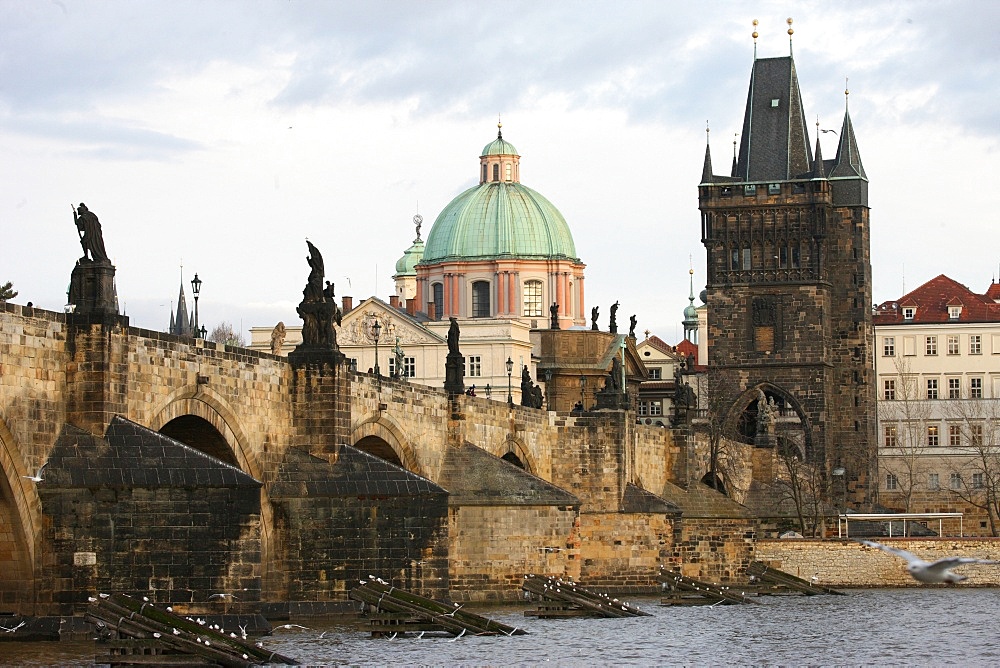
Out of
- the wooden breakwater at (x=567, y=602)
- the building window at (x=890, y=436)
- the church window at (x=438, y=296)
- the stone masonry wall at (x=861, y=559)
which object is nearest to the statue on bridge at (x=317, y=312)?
the wooden breakwater at (x=567, y=602)

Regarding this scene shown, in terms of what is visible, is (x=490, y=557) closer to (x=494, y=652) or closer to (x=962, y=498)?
(x=494, y=652)

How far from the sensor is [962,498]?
12344 cm

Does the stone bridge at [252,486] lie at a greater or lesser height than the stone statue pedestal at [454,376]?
lesser

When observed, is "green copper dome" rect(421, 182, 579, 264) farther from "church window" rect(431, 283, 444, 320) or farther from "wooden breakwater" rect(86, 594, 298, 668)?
"wooden breakwater" rect(86, 594, 298, 668)

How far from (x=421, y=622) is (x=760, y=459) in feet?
205

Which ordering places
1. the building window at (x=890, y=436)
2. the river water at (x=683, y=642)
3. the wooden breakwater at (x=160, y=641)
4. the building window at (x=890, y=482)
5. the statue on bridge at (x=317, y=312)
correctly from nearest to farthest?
the wooden breakwater at (x=160, y=641) < the river water at (x=683, y=642) < the statue on bridge at (x=317, y=312) < the building window at (x=890, y=482) < the building window at (x=890, y=436)

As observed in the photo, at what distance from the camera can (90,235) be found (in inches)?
1515

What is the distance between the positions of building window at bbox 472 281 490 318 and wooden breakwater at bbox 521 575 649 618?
84460 mm

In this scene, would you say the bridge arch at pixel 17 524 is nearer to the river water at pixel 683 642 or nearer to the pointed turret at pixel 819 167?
the river water at pixel 683 642

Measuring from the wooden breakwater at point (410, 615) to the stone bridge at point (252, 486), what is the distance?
0.70m

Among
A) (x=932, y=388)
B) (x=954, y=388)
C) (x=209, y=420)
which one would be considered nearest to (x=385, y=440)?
(x=209, y=420)

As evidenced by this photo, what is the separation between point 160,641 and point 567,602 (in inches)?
810

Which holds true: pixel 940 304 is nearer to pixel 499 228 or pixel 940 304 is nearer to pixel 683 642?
pixel 499 228

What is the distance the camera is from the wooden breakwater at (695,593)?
6278 centimetres
